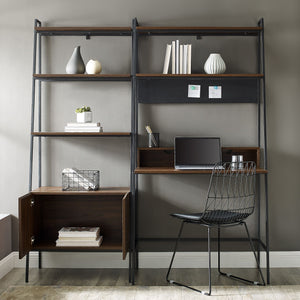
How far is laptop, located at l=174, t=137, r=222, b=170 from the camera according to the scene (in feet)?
10.2

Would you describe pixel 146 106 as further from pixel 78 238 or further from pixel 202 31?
pixel 78 238

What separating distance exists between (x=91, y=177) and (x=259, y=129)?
1.36 meters

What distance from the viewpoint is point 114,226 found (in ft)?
10.6

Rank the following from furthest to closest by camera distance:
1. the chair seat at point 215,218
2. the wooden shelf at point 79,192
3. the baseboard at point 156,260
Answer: the baseboard at point 156,260 < the wooden shelf at point 79,192 < the chair seat at point 215,218

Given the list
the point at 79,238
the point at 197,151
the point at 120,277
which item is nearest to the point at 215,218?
the point at 197,151

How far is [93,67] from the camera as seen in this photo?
10.1 feet

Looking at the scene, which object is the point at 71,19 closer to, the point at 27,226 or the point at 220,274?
the point at 27,226

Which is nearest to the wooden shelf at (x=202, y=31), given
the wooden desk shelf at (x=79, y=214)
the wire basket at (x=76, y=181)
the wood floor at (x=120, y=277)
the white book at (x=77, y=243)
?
the wire basket at (x=76, y=181)

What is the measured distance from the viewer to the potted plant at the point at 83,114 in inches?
119

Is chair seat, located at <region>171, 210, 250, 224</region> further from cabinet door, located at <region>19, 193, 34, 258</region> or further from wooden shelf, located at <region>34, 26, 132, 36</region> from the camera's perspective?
wooden shelf, located at <region>34, 26, 132, 36</region>

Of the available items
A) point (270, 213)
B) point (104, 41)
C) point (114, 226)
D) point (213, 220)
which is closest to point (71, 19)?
point (104, 41)

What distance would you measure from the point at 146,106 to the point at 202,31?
2.35ft

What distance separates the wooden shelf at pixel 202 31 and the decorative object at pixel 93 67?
40cm

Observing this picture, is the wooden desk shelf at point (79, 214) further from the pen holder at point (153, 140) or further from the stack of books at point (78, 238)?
the pen holder at point (153, 140)
